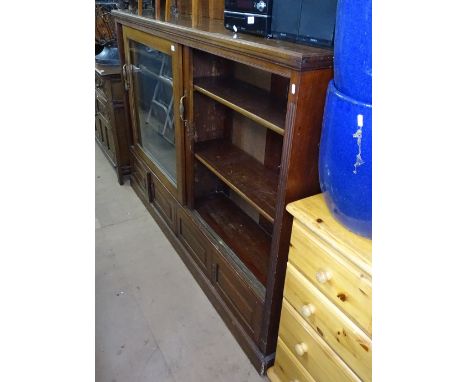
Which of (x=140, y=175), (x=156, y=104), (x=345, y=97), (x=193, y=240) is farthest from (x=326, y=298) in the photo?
(x=140, y=175)

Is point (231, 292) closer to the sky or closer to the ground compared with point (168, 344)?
closer to the sky

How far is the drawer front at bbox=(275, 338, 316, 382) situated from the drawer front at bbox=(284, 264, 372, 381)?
22 cm

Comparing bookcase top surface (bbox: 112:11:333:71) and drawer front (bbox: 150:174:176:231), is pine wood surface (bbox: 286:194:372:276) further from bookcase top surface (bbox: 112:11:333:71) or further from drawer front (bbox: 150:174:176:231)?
drawer front (bbox: 150:174:176:231)

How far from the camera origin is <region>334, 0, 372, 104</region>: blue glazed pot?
0.63 metres

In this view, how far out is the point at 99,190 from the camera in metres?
2.77

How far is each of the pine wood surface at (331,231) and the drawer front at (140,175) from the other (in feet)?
4.94

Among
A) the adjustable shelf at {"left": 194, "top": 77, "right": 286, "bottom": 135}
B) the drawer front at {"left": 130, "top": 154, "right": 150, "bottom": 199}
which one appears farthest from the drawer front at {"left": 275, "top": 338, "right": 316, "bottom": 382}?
the drawer front at {"left": 130, "top": 154, "right": 150, "bottom": 199}

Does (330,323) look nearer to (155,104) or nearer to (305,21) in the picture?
(305,21)

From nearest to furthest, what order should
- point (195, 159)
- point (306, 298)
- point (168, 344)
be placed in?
1. point (306, 298)
2. point (168, 344)
3. point (195, 159)

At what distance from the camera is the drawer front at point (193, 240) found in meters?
1.75

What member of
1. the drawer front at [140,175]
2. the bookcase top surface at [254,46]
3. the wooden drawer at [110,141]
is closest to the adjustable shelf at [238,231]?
the drawer front at [140,175]

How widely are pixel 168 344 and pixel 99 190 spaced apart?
5.25 feet
